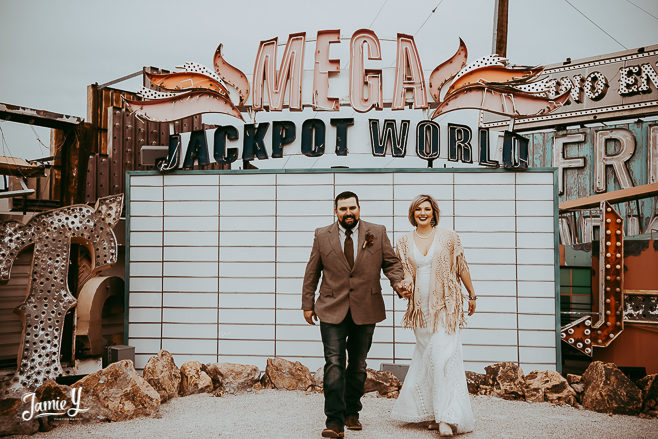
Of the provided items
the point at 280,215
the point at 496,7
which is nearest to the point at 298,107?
the point at 280,215

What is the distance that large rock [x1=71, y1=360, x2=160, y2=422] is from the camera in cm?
476

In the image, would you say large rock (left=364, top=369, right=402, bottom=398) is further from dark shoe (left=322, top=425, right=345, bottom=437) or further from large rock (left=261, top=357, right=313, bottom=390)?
dark shoe (left=322, top=425, right=345, bottom=437)

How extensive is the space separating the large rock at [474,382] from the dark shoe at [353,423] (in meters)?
1.81

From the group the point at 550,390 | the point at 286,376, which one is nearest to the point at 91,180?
the point at 286,376

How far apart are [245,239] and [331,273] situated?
281cm

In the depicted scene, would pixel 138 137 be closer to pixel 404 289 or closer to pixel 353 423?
pixel 404 289

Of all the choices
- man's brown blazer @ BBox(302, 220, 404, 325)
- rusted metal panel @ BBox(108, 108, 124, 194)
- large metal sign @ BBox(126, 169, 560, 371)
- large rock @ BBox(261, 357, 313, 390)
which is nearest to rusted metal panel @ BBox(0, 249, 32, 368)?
large metal sign @ BBox(126, 169, 560, 371)

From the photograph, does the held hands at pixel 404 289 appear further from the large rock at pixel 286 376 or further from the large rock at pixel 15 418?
the large rock at pixel 15 418

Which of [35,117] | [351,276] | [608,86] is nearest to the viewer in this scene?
[351,276]

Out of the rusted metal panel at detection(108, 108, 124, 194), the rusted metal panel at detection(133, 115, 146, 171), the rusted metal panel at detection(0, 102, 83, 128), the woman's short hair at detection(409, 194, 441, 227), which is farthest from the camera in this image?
the rusted metal panel at detection(133, 115, 146, 171)

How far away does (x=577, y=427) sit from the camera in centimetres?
464

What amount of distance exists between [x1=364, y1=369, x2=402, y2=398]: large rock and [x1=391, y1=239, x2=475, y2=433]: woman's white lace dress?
1165 mm

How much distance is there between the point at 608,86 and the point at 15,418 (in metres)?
→ 11.4

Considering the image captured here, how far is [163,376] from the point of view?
554cm
